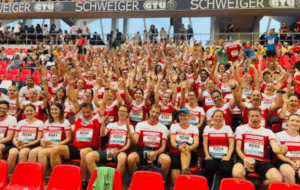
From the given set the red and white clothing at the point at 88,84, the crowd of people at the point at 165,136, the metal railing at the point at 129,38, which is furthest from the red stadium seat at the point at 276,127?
the metal railing at the point at 129,38

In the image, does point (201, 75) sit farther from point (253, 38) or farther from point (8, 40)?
point (8, 40)

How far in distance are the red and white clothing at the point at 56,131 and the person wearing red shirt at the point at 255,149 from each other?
220 centimetres

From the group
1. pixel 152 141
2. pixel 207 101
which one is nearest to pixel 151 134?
pixel 152 141

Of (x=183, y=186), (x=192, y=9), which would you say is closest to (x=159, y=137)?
(x=183, y=186)

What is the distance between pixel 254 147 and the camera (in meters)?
2.69

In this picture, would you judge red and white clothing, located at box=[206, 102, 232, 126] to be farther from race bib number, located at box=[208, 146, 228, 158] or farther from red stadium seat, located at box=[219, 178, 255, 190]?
red stadium seat, located at box=[219, 178, 255, 190]

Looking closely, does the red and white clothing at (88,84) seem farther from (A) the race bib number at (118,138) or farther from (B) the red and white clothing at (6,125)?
(A) the race bib number at (118,138)

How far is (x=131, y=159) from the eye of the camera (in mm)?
2746

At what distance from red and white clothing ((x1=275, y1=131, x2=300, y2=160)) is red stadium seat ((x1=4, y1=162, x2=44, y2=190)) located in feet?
8.86

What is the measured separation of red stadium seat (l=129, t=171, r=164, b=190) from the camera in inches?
89.2

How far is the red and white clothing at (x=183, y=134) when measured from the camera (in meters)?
2.93

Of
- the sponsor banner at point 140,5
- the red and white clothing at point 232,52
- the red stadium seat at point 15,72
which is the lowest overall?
the red stadium seat at point 15,72

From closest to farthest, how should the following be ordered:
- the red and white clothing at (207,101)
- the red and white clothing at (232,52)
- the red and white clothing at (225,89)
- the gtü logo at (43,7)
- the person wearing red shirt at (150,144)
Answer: the person wearing red shirt at (150,144), the red and white clothing at (207,101), the red and white clothing at (225,89), the red and white clothing at (232,52), the gtü logo at (43,7)

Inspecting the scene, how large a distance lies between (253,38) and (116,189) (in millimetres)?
11842
